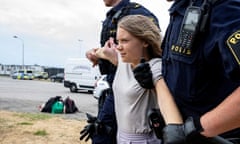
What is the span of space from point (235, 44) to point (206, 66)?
0.17m

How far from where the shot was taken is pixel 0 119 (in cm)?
820

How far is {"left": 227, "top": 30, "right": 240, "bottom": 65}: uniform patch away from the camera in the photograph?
113 centimetres

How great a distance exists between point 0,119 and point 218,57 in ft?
25.2

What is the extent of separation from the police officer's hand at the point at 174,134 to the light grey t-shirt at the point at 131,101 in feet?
2.04

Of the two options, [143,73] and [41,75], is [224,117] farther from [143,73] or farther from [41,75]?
[41,75]

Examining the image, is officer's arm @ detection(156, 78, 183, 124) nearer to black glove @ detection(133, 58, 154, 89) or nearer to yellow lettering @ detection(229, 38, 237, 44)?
black glove @ detection(133, 58, 154, 89)

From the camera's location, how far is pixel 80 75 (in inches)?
830

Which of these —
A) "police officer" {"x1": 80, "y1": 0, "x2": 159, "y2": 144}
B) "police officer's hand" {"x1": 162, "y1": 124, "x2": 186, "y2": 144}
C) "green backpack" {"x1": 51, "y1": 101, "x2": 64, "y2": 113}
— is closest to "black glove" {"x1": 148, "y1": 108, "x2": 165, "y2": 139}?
"police officer's hand" {"x1": 162, "y1": 124, "x2": 186, "y2": 144}

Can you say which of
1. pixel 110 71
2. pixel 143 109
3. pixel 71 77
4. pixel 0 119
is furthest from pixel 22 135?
pixel 71 77

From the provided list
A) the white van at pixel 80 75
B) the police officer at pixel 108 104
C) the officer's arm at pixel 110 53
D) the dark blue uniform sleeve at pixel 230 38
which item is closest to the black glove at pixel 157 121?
the dark blue uniform sleeve at pixel 230 38

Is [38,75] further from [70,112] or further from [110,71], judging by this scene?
[110,71]

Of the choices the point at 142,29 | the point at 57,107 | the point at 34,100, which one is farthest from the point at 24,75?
the point at 142,29

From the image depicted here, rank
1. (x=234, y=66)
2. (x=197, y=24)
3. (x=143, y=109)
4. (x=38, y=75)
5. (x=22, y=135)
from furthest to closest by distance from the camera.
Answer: (x=38, y=75), (x=22, y=135), (x=143, y=109), (x=197, y=24), (x=234, y=66)

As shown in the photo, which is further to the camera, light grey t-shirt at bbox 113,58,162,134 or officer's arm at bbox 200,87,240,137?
light grey t-shirt at bbox 113,58,162,134
